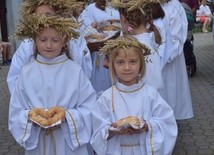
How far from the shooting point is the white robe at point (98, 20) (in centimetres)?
613

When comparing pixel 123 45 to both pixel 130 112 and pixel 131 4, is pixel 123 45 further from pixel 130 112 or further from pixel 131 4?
pixel 131 4

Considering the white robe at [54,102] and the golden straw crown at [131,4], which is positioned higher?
the golden straw crown at [131,4]

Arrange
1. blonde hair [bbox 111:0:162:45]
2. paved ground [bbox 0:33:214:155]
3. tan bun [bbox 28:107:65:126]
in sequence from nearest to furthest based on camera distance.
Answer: tan bun [bbox 28:107:65:126] → blonde hair [bbox 111:0:162:45] → paved ground [bbox 0:33:214:155]

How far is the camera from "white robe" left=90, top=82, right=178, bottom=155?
3.71m

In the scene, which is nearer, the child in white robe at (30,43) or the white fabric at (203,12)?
the child in white robe at (30,43)

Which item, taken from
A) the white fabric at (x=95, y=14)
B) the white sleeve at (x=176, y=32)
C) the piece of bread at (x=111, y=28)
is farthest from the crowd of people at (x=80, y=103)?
the white fabric at (x=95, y=14)

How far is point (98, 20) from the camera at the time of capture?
6250mm

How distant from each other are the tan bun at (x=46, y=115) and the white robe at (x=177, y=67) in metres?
2.53

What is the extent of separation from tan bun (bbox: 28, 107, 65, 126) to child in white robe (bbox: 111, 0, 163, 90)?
95 cm

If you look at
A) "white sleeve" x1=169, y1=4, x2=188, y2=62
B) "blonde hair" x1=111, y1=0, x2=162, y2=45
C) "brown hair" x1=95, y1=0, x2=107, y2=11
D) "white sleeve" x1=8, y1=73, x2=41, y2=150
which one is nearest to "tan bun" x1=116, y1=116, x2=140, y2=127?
"white sleeve" x1=8, y1=73, x2=41, y2=150

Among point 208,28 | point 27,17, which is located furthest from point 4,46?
point 208,28

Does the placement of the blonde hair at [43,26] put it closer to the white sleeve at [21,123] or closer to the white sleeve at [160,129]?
the white sleeve at [21,123]

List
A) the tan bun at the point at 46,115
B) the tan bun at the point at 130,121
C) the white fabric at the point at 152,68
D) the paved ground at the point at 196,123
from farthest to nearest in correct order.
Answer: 1. the paved ground at the point at 196,123
2. the white fabric at the point at 152,68
3. the tan bun at the point at 46,115
4. the tan bun at the point at 130,121

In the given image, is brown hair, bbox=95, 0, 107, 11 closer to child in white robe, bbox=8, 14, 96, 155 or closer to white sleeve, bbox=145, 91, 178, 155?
child in white robe, bbox=8, 14, 96, 155
